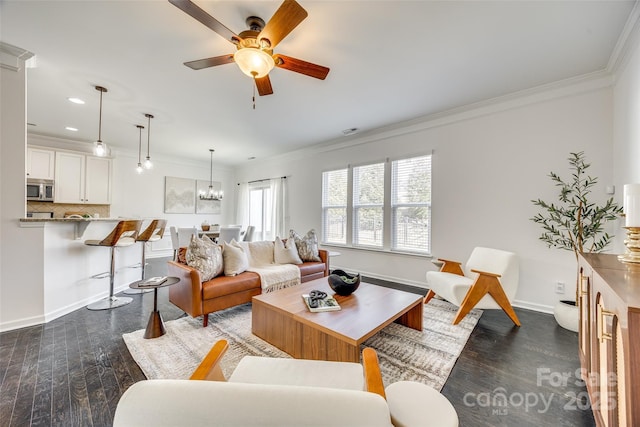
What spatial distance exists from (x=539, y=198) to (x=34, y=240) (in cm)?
567

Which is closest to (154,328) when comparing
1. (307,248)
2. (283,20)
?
(307,248)

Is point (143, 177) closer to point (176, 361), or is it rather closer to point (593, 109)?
point (176, 361)

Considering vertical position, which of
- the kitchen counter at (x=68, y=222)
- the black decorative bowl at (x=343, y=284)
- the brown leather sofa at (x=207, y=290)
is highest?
the kitchen counter at (x=68, y=222)

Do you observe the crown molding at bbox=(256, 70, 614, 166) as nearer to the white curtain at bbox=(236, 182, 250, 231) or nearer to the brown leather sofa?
the brown leather sofa

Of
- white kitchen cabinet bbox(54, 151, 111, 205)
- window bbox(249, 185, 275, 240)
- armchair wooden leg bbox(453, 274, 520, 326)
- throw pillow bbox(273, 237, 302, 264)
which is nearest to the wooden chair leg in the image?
armchair wooden leg bbox(453, 274, 520, 326)

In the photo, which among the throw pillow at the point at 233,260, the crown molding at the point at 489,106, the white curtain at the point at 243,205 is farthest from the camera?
the white curtain at the point at 243,205

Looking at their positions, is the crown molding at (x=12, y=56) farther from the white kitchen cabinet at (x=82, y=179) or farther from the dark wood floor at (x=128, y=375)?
the white kitchen cabinet at (x=82, y=179)

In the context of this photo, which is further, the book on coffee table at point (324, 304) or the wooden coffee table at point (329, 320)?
the book on coffee table at point (324, 304)

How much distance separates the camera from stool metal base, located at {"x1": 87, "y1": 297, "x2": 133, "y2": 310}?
9.86ft

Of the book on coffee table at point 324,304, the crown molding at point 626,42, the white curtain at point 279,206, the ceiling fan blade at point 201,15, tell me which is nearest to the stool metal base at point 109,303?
the book on coffee table at point 324,304

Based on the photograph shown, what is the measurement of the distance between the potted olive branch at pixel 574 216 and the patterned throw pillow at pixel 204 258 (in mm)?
3693

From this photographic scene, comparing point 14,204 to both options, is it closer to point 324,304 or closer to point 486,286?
point 324,304

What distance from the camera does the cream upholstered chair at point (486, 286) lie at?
261 cm

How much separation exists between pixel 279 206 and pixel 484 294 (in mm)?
4799
